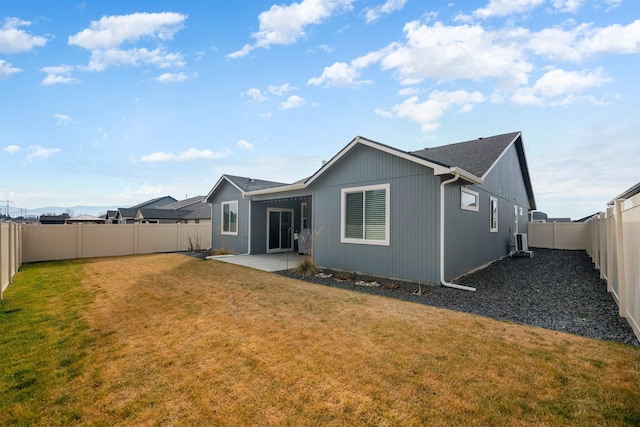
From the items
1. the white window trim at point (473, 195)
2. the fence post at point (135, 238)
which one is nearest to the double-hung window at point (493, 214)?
the white window trim at point (473, 195)

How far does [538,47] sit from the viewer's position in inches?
317

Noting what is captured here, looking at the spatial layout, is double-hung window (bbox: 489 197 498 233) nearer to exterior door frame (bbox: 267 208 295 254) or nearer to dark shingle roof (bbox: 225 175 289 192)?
exterior door frame (bbox: 267 208 295 254)

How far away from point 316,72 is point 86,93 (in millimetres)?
8398

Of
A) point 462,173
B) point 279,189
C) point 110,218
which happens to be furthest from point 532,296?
point 110,218

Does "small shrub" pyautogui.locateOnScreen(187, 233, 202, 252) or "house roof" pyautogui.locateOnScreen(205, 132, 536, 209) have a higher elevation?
"house roof" pyautogui.locateOnScreen(205, 132, 536, 209)

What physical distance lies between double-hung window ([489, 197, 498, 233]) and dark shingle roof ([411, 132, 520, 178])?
1.66 meters

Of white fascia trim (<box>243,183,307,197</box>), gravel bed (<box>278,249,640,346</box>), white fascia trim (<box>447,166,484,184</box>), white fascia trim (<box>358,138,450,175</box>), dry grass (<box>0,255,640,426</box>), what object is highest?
white fascia trim (<box>358,138,450,175</box>)

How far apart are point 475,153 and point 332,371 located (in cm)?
1026

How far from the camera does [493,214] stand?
433 inches

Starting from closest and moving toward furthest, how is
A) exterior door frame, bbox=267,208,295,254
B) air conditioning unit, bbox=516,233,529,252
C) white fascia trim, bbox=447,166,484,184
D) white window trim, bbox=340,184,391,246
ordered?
1. white fascia trim, bbox=447,166,484,184
2. white window trim, bbox=340,184,391,246
3. air conditioning unit, bbox=516,233,529,252
4. exterior door frame, bbox=267,208,295,254

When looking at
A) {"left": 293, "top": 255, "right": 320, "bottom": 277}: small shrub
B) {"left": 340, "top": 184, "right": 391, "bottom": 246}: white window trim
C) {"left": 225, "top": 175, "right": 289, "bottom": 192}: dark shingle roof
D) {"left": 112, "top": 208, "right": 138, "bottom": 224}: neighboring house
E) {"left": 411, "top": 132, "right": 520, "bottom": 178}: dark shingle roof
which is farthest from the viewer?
{"left": 112, "top": 208, "right": 138, "bottom": 224}: neighboring house

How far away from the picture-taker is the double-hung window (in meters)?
10.7

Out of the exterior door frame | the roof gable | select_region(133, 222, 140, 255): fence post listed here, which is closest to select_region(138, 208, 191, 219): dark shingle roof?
select_region(133, 222, 140, 255): fence post

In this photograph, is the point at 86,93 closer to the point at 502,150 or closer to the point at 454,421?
the point at 454,421
